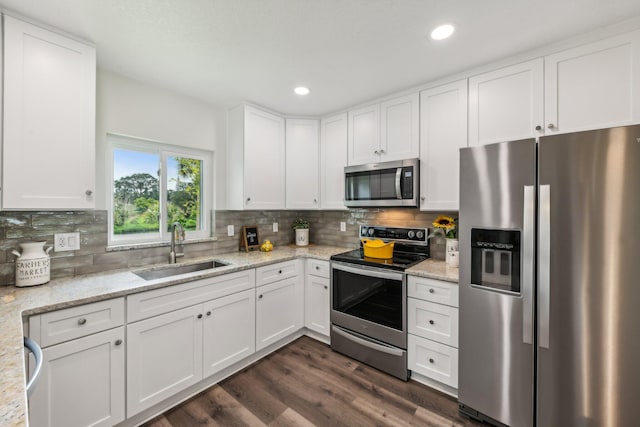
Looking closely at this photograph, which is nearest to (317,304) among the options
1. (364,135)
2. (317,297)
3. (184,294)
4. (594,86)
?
(317,297)

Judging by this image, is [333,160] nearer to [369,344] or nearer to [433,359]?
[369,344]

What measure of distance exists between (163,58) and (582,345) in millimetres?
3063

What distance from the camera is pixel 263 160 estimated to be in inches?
112

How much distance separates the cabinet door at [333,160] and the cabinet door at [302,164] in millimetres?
76

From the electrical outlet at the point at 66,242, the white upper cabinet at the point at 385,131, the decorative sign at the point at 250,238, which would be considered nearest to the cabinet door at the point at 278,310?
the decorative sign at the point at 250,238

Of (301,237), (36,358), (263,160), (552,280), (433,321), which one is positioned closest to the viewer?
(36,358)

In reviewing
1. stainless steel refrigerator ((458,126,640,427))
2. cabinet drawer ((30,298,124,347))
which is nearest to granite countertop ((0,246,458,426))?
cabinet drawer ((30,298,124,347))

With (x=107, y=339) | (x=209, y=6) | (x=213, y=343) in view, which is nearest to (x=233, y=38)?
(x=209, y=6)

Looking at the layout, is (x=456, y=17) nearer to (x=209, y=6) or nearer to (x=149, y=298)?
(x=209, y=6)

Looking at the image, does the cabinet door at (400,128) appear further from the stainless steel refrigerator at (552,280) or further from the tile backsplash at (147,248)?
the stainless steel refrigerator at (552,280)

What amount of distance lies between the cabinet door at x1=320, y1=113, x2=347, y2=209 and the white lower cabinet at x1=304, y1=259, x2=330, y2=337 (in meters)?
0.70

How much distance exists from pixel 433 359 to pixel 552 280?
100cm

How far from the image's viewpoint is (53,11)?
146 cm

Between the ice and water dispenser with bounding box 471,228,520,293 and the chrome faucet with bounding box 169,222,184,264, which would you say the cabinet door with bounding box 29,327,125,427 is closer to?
the chrome faucet with bounding box 169,222,184,264
